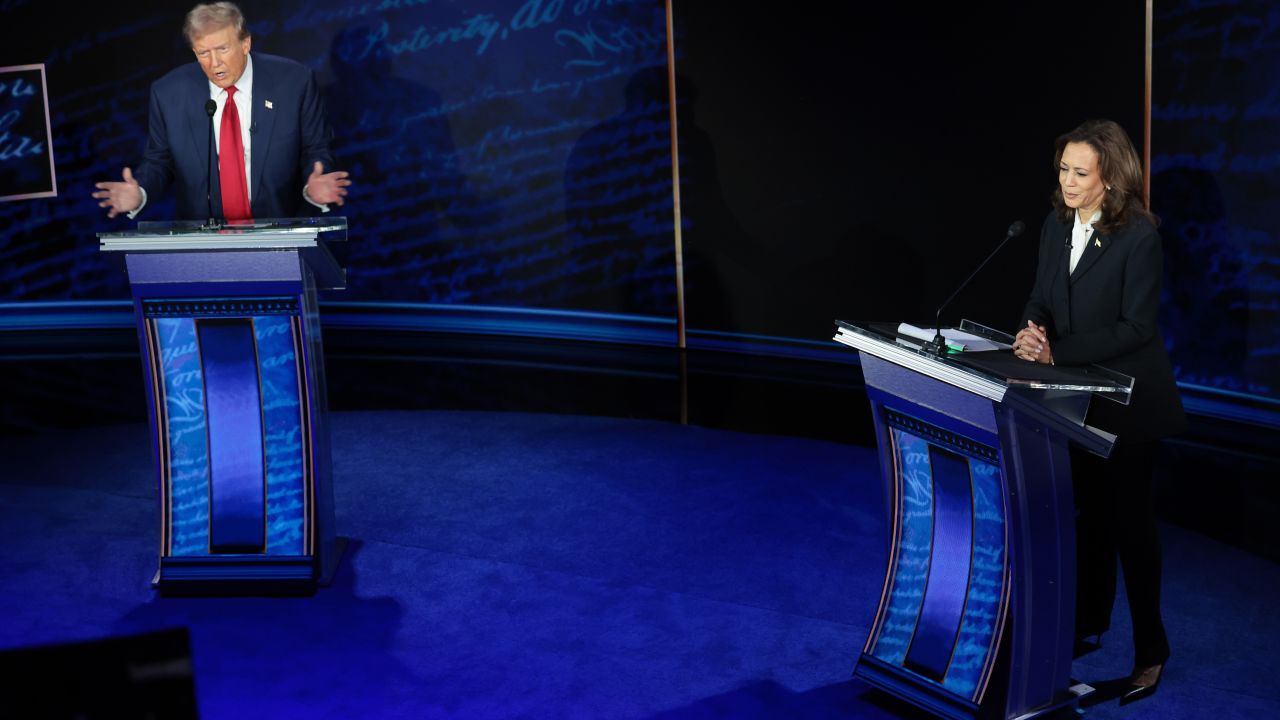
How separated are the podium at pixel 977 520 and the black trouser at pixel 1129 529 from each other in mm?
272

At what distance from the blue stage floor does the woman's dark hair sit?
3.73 feet

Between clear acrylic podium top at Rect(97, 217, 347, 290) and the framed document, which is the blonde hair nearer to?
clear acrylic podium top at Rect(97, 217, 347, 290)

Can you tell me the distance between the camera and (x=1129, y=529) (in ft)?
9.56

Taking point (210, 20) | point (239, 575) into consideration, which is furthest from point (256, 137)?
point (239, 575)

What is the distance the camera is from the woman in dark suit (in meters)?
2.80

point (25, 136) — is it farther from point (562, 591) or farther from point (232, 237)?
point (562, 591)

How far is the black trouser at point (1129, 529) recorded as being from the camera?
114 inches

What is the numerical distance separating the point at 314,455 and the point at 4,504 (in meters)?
1.70

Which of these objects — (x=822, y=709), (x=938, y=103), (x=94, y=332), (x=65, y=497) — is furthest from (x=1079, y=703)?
(x=94, y=332)

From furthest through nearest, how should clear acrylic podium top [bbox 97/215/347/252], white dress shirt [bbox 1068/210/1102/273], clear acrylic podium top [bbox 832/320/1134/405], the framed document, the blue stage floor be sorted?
the framed document
clear acrylic podium top [bbox 97/215/347/252]
the blue stage floor
white dress shirt [bbox 1068/210/1102/273]
clear acrylic podium top [bbox 832/320/1134/405]

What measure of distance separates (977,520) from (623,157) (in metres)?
3.11

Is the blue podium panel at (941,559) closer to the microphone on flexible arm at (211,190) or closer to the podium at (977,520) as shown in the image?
the podium at (977,520)

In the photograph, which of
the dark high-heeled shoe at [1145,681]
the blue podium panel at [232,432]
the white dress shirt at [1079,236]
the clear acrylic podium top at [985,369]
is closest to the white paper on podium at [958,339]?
the clear acrylic podium top at [985,369]

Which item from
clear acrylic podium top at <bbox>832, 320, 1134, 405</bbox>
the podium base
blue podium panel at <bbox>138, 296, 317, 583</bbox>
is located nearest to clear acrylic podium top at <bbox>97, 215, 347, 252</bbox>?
blue podium panel at <bbox>138, 296, 317, 583</bbox>
